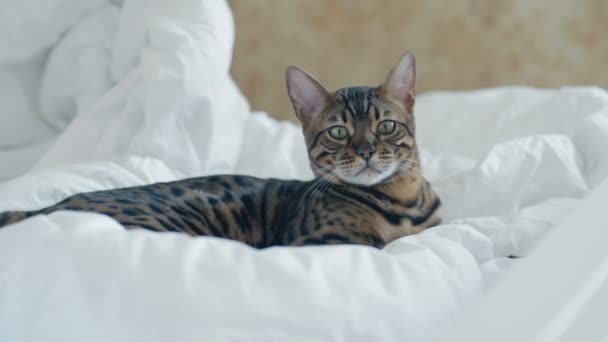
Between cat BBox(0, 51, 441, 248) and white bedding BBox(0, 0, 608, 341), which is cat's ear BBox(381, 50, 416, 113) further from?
white bedding BBox(0, 0, 608, 341)

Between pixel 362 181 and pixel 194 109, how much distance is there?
0.48 m

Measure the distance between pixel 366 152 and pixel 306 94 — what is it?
18 cm

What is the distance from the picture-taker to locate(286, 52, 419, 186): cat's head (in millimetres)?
1169

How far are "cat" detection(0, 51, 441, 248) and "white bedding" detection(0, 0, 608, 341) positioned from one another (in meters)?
0.15

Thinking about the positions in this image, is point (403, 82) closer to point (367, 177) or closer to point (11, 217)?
point (367, 177)

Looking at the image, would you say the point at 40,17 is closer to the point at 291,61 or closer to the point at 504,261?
the point at 291,61

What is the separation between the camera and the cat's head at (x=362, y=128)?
117 cm

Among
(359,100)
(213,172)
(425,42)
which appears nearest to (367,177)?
(359,100)

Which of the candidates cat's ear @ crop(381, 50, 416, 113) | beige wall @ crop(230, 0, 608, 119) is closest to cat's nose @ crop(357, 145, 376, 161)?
cat's ear @ crop(381, 50, 416, 113)

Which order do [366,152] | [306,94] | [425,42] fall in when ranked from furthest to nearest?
[425,42] < [306,94] < [366,152]

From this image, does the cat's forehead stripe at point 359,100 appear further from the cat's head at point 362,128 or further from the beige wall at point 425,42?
the beige wall at point 425,42

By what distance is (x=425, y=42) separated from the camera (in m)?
2.16

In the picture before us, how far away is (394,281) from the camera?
71 centimetres

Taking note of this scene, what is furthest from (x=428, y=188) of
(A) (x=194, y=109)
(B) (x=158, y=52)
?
(B) (x=158, y=52)
